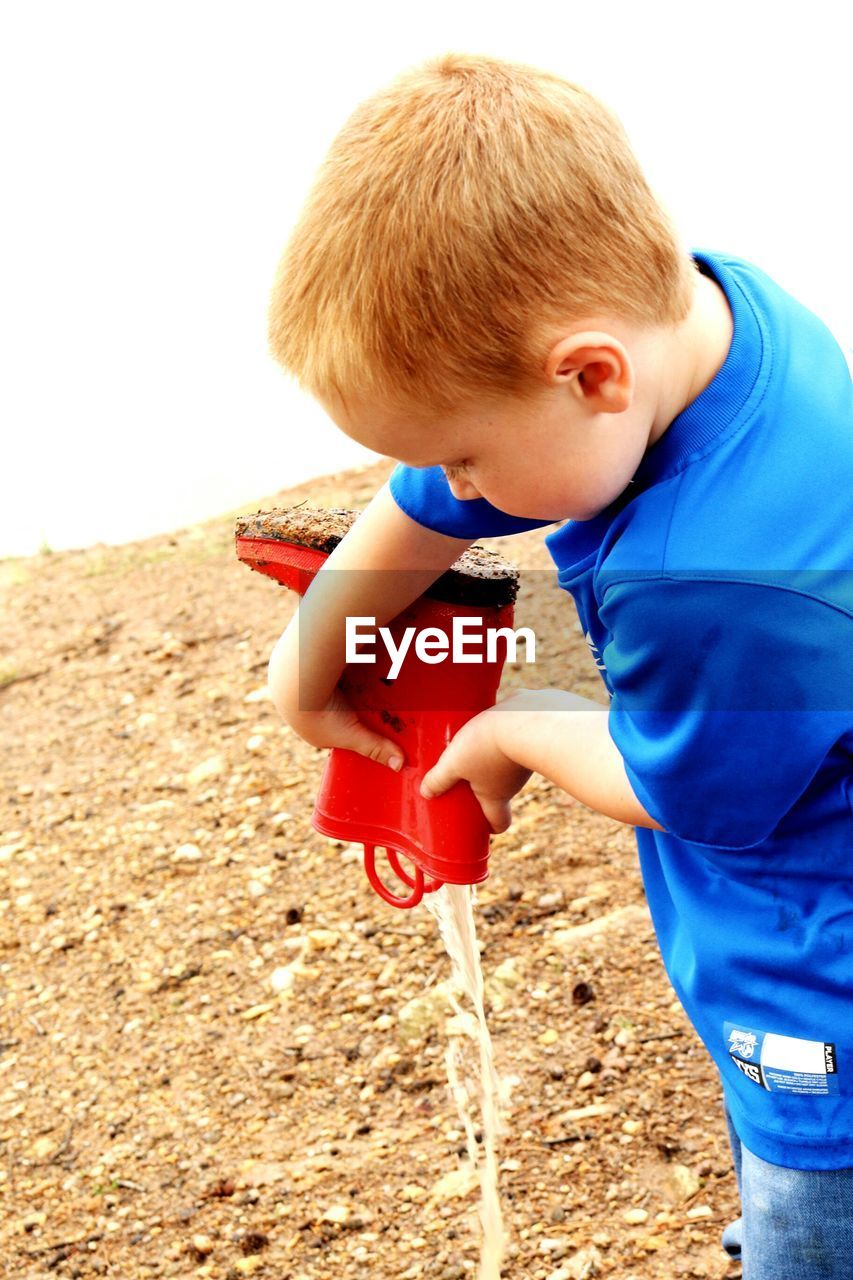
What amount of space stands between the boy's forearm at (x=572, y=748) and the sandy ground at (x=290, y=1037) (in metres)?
0.82

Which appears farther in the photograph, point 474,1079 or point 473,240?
point 474,1079

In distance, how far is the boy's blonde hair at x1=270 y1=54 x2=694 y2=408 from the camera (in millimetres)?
905

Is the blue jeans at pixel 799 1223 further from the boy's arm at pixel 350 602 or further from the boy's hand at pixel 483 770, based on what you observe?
the boy's arm at pixel 350 602

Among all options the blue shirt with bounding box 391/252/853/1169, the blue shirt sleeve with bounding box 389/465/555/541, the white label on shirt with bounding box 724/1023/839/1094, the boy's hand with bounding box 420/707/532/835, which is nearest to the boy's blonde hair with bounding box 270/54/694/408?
the blue shirt with bounding box 391/252/853/1169

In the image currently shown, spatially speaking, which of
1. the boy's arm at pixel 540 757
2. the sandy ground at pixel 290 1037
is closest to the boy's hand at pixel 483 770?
the boy's arm at pixel 540 757

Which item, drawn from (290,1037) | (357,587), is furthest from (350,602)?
(290,1037)

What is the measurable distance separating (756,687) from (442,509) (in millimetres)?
391

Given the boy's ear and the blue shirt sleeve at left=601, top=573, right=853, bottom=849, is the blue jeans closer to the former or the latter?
the blue shirt sleeve at left=601, top=573, right=853, bottom=849

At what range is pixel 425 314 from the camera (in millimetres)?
916

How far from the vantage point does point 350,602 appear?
4.41 ft

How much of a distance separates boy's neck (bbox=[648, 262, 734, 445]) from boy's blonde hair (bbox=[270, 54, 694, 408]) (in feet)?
0.06

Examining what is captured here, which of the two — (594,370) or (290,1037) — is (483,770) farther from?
(290,1037)

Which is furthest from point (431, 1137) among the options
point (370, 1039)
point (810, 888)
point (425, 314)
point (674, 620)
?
point (425, 314)

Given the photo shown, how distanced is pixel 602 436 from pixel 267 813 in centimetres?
184
